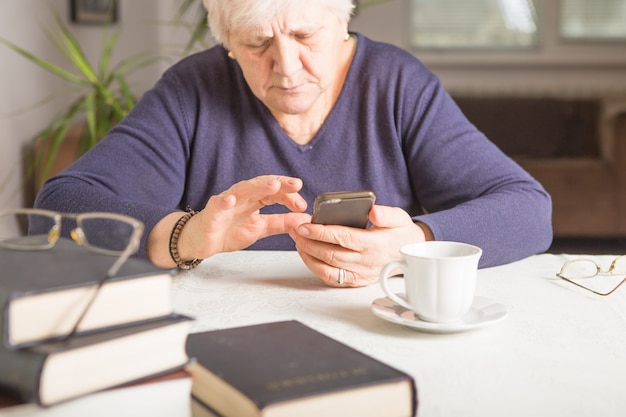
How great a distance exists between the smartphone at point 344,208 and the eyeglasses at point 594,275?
0.32 meters

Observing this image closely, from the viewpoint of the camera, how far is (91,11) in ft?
12.8

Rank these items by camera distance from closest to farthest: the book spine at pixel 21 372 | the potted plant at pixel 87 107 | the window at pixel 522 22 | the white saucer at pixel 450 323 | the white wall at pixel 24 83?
the book spine at pixel 21 372
the white saucer at pixel 450 323
the potted plant at pixel 87 107
the white wall at pixel 24 83
the window at pixel 522 22

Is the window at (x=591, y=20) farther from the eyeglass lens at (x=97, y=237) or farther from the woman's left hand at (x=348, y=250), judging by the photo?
the eyeglass lens at (x=97, y=237)

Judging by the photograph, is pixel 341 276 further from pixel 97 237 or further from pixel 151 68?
pixel 151 68

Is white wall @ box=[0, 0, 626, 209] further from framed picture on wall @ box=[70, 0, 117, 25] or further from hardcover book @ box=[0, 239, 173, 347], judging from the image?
hardcover book @ box=[0, 239, 173, 347]

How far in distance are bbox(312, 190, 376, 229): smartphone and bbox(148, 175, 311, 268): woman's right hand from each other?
0.06 metres

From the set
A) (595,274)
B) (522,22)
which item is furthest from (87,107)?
(522,22)

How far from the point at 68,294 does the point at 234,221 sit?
61 cm

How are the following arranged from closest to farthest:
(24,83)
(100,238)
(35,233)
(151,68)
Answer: (100,238)
(35,233)
(24,83)
(151,68)

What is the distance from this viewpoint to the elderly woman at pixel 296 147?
1339mm

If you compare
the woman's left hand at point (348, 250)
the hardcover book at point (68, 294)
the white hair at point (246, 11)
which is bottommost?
the woman's left hand at point (348, 250)

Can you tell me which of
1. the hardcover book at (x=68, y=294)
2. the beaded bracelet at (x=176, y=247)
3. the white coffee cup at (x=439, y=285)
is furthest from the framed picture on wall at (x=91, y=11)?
the hardcover book at (x=68, y=294)

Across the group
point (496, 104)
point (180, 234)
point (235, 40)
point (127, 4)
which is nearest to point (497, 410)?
point (180, 234)

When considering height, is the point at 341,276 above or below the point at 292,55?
below
